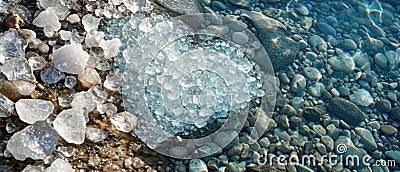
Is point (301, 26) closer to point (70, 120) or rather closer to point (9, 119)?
point (70, 120)

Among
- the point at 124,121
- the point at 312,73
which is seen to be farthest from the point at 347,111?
the point at 124,121

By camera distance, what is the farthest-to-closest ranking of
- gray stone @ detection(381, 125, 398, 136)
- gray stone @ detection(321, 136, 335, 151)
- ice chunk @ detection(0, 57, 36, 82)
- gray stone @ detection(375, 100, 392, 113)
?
1. gray stone @ detection(375, 100, 392, 113)
2. gray stone @ detection(381, 125, 398, 136)
3. gray stone @ detection(321, 136, 335, 151)
4. ice chunk @ detection(0, 57, 36, 82)

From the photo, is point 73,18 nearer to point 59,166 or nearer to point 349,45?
point 59,166

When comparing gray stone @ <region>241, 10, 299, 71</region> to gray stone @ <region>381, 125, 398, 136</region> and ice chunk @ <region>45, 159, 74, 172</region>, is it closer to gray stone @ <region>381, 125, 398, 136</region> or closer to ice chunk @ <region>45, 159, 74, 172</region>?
gray stone @ <region>381, 125, 398, 136</region>

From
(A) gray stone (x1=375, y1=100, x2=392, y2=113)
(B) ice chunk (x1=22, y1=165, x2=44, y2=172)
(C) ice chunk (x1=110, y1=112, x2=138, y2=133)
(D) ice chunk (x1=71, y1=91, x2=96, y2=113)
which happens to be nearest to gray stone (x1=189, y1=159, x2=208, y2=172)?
(C) ice chunk (x1=110, y1=112, x2=138, y2=133)

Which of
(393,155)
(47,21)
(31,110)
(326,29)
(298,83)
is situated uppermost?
(47,21)

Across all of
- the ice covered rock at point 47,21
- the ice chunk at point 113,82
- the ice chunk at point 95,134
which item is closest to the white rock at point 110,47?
the ice chunk at point 113,82

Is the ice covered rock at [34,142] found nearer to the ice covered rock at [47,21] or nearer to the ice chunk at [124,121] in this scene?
the ice chunk at [124,121]
